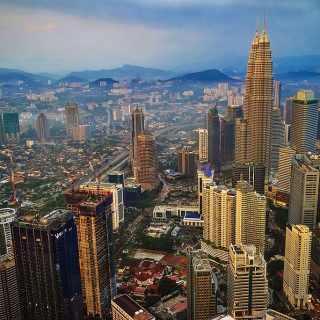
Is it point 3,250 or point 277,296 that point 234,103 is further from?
point 3,250

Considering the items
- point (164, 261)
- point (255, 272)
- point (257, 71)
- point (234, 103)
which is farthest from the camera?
point (234, 103)

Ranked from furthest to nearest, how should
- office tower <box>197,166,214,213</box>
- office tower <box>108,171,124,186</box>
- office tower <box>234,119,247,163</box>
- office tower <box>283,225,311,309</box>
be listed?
office tower <box>234,119,247,163</box>
office tower <box>108,171,124,186</box>
office tower <box>197,166,214,213</box>
office tower <box>283,225,311,309</box>

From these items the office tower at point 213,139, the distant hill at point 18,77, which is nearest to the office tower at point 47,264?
→ the distant hill at point 18,77

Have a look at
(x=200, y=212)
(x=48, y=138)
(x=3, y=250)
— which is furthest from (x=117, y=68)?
(x=3, y=250)

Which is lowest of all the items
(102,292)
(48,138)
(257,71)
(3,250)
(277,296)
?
(277,296)

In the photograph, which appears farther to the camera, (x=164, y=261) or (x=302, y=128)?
(x=302, y=128)

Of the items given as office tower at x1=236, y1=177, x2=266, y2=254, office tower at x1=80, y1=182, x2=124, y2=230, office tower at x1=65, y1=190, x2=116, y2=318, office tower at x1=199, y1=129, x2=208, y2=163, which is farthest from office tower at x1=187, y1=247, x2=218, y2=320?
office tower at x1=199, y1=129, x2=208, y2=163

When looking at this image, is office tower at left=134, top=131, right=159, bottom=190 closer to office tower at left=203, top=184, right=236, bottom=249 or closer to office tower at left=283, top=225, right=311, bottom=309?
office tower at left=203, top=184, right=236, bottom=249
